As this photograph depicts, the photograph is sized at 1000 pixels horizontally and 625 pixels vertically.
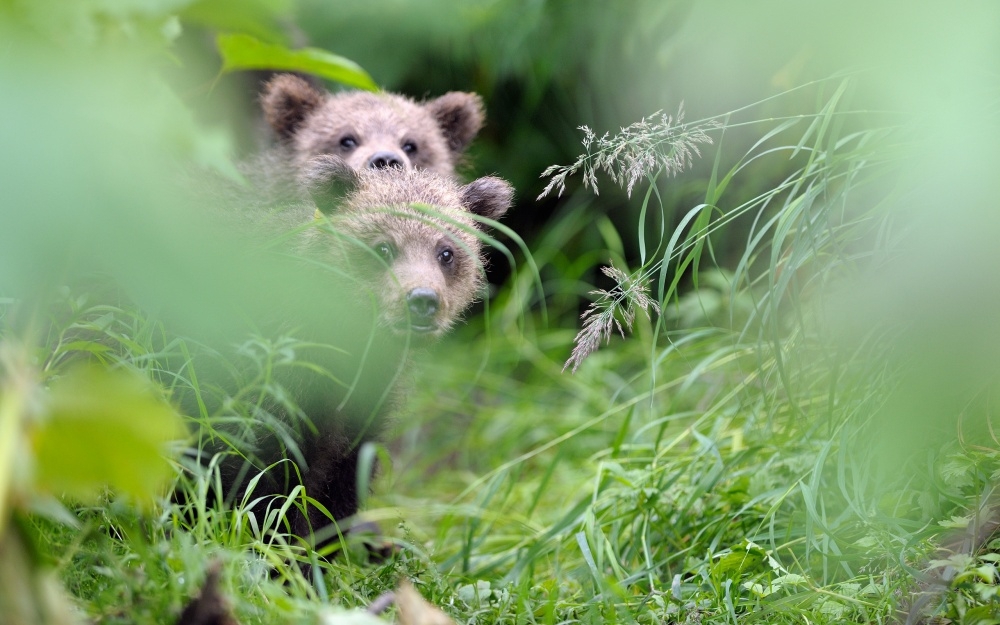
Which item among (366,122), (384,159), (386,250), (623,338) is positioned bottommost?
(623,338)

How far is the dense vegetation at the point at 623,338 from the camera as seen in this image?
128cm

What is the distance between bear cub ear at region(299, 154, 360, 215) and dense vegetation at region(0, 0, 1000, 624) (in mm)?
443

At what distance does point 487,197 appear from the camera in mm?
3170

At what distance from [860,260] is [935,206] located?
0.74m

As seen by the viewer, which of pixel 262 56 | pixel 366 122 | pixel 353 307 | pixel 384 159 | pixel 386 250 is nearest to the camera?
pixel 262 56

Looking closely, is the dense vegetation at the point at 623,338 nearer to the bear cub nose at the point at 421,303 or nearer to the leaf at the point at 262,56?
the leaf at the point at 262,56

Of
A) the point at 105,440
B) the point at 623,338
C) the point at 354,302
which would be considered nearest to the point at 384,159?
the point at 354,302

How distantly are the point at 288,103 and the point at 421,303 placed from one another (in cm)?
210

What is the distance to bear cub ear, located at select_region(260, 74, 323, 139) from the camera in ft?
14.5

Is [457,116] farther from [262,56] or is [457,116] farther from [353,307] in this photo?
[262,56]

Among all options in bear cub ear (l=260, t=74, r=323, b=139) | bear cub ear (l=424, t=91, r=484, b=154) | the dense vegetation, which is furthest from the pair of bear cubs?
bear cub ear (l=424, t=91, r=484, b=154)

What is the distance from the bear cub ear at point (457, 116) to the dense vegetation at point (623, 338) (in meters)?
0.34

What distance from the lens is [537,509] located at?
3963 mm

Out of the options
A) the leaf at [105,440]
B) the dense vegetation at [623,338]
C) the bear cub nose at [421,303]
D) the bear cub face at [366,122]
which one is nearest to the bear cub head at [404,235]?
the bear cub nose at [421,303]
